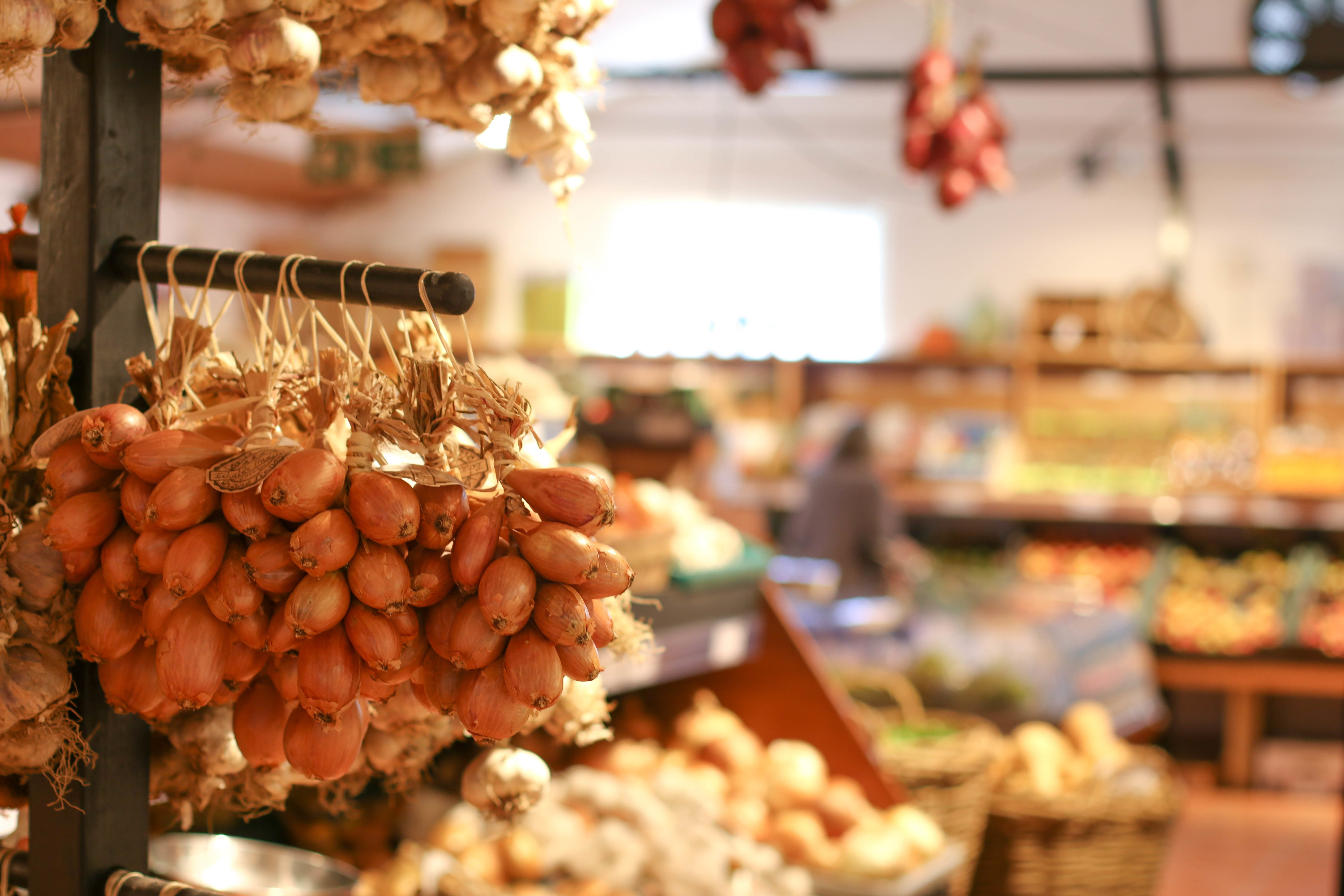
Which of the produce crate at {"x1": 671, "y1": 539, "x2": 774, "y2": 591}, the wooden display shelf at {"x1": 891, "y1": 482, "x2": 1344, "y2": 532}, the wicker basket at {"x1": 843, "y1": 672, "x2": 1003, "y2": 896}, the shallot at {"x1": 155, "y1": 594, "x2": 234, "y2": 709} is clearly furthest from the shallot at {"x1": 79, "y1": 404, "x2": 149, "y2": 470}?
the wooden display shelf at {"x1": 891, "y1": 482, "x2": 1344, "y2": 532}

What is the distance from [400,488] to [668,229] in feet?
27.6

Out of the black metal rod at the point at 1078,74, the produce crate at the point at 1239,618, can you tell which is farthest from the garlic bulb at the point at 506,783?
the black metal rod at the point at 1078,74

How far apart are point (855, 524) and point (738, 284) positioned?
3937 millimetres

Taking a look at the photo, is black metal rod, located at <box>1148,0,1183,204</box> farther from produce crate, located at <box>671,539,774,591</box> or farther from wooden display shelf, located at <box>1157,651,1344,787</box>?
produce crate, located at <box>671,539,774,591</box>

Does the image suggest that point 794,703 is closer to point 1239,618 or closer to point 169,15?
point 169,15

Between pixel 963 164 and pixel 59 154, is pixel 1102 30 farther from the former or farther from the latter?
pixel 59 154

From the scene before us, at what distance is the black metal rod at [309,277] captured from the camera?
0.82 metres

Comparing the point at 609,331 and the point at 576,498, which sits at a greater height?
the point at 609,331

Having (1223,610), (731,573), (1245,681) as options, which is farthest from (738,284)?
(731,573)

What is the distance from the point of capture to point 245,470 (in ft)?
2.65

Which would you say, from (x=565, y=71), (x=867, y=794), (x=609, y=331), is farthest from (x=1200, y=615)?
(x=565, y=71)

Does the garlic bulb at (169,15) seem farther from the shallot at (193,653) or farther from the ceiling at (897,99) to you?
the ceiling at (897,99)

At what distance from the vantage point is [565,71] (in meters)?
1.14

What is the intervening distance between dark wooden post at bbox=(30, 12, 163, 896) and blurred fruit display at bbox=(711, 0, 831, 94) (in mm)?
2059
